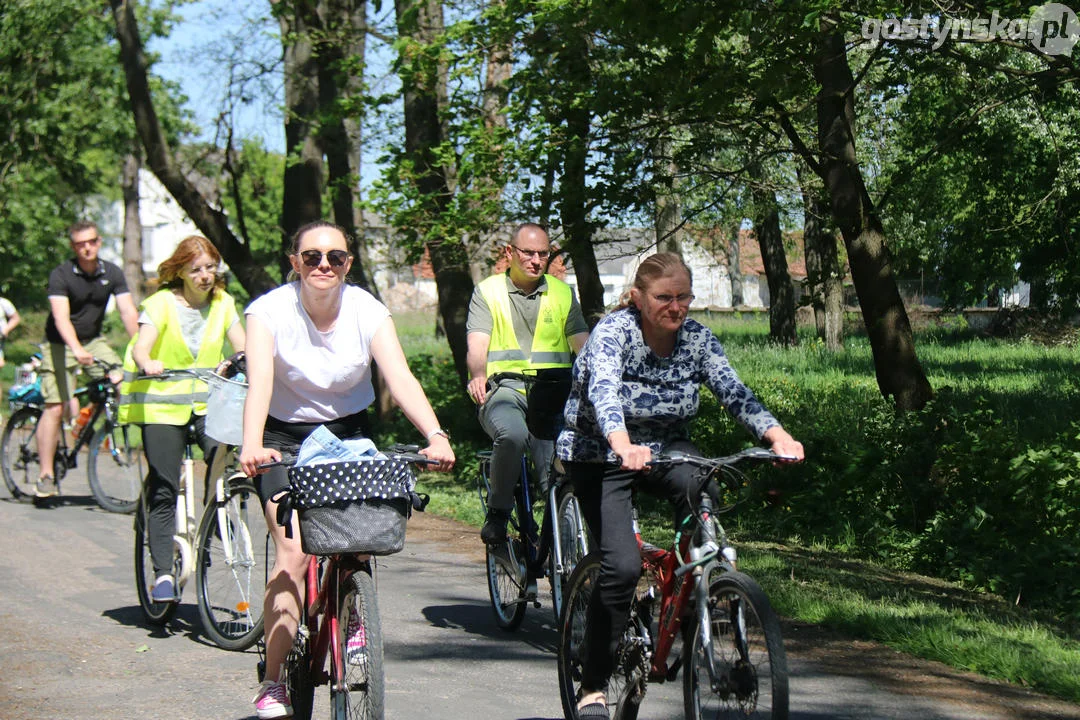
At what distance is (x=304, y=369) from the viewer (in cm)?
477

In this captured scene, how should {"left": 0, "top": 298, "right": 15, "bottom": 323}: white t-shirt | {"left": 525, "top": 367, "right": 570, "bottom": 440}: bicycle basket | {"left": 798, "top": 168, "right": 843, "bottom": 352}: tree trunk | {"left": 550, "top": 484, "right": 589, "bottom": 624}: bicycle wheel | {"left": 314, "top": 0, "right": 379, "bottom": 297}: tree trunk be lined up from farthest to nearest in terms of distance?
{"left": 314, "top": 0, "right": 379, "bottom": 297}: tree trunk, {"left": 0, "top": 298, "right": 15, "bottom": 323}: white t-shirt, {"left": 798, "top": 168, "right": 843, "bottom": 352}: tree trunk, {"left": 525, "top": 367, "right": 570, "bottom": 440}: bicycle basket, {"left": 550, "top": 484, "right": 589, "bottom": 624}: bicycle wheel

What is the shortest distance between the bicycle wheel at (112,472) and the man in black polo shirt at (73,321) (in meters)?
0.53

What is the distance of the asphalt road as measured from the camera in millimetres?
5426

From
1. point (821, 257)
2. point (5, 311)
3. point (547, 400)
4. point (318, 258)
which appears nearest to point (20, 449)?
point (5, 311)

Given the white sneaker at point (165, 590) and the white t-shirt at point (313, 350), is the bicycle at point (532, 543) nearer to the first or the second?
the white t-shirt at point (313, 350)

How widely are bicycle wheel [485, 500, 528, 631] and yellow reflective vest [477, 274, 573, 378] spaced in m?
0.85

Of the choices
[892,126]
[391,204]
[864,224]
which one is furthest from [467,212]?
[892,126]

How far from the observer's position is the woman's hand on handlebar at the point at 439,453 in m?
4.35

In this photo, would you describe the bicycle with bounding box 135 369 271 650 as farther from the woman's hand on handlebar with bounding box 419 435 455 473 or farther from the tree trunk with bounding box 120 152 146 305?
the tree trunk with bounding box 120 152 146 305

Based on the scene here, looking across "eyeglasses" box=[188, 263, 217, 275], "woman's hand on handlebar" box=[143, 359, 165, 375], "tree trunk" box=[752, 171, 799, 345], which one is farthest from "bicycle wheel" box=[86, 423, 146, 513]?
"tree trunk" box=[752, 171, 799, 345]

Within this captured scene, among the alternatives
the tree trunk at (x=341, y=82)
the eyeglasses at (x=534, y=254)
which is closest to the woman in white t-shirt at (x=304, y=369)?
the eyeglasses at (x=534, y=254)

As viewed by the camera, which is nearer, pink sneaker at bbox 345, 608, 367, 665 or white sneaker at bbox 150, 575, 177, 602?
pink sneaker at bbox 345, 608, 367, 665

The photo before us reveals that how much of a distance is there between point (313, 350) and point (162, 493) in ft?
8.76

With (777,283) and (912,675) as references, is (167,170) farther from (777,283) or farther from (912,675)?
(777,283)
